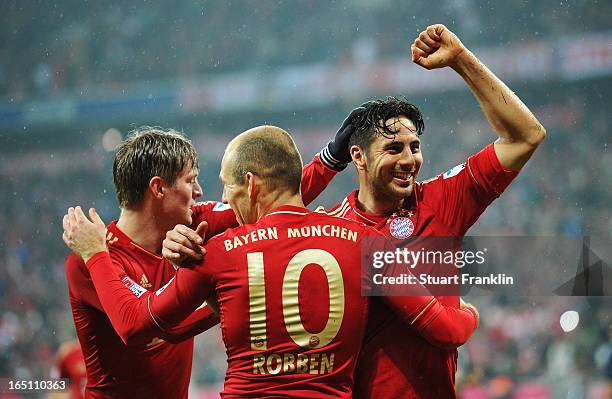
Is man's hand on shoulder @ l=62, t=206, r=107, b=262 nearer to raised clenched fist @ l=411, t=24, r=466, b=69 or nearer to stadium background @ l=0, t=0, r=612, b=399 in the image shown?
raised clenched fist @ l=411, t=24, r=466, b=69

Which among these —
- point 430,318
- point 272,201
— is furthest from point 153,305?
point 430,318

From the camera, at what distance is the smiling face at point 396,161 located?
257 centimetres

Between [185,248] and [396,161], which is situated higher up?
[396,161]

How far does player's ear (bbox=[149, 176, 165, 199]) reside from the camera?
9.01 ft

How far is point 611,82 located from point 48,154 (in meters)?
11.2

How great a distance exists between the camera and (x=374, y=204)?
8.69ft

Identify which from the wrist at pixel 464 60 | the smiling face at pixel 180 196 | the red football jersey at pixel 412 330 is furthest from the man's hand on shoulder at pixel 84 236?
the wrist at pixel 464 60

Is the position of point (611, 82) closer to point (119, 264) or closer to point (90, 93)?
point (90, 93)

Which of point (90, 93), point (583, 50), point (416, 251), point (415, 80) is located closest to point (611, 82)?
point (583, 50)

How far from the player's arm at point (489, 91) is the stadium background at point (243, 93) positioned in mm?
7351

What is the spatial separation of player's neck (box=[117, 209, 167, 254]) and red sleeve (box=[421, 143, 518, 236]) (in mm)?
1009

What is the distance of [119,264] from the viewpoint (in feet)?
8.88

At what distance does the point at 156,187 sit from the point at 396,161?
0.88 metres

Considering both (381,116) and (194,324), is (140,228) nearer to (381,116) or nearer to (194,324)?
(194,324)
